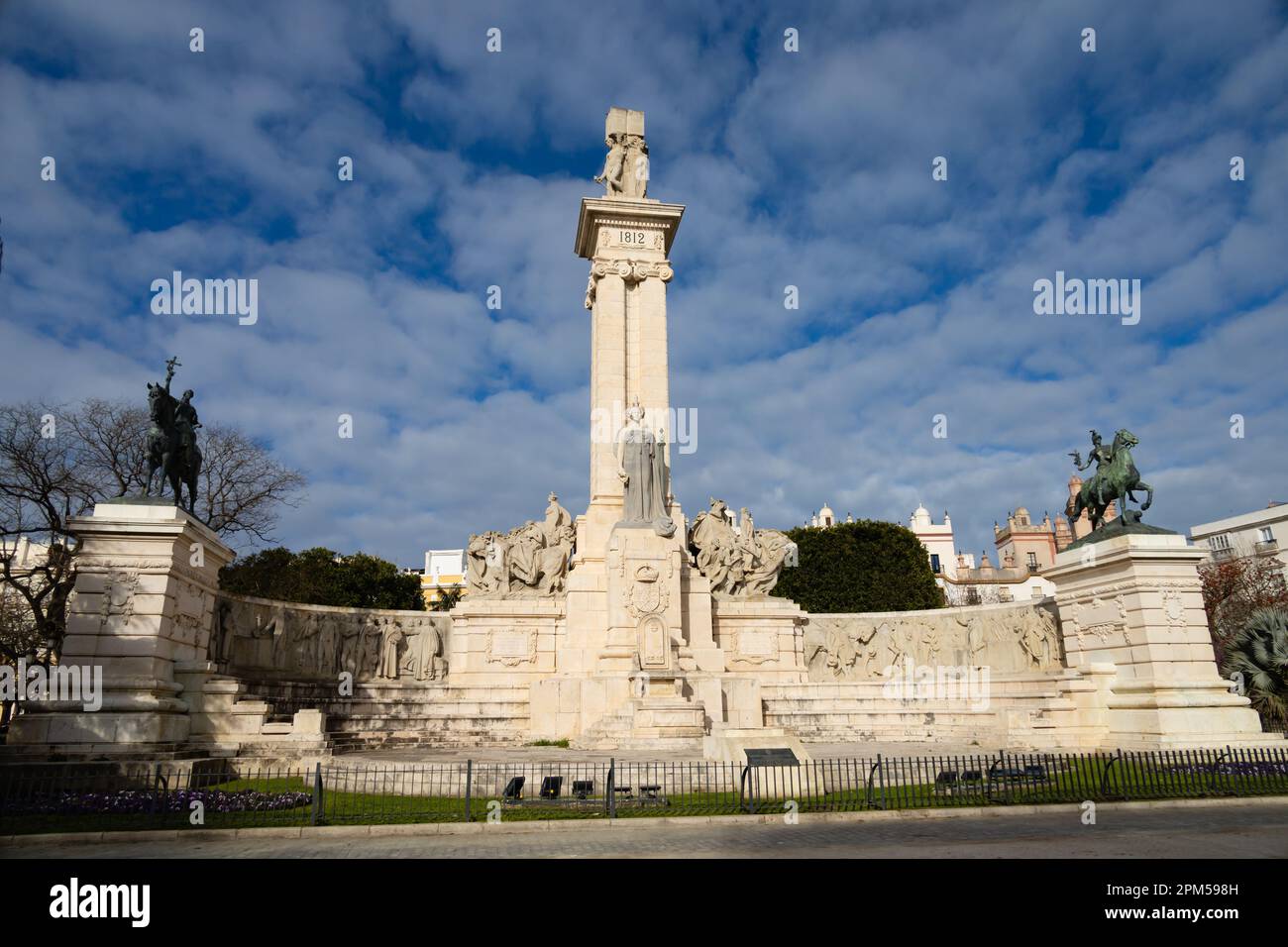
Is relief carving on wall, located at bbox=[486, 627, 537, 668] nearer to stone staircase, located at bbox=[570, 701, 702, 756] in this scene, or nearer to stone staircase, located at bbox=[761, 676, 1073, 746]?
stone staircase, located at bbox=[570, 701, 702, 756]

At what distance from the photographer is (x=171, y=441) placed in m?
16.9

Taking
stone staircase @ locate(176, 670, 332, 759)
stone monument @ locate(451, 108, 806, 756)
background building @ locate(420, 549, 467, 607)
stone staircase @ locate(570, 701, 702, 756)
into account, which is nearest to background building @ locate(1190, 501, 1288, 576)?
stone monument @ locate(451, 108, 806, 756)

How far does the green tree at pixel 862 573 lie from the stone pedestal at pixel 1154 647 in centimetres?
2516

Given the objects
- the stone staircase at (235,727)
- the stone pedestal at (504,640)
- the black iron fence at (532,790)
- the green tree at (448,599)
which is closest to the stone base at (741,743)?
the black iron fence at (532,790)

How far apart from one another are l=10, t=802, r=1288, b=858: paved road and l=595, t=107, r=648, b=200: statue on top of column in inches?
912

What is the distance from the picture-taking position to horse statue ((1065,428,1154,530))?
65.2 ft

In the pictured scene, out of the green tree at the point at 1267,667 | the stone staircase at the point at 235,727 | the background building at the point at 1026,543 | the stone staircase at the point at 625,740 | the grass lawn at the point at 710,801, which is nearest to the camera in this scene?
the grass lawn at the point at 710,801

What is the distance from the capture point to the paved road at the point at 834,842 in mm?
8500

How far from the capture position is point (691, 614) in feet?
78.1

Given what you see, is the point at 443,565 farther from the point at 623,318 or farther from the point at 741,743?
the point at 741,743

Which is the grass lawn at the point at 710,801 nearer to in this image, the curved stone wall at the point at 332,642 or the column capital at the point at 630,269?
the curved stone wall at the point at 332,642

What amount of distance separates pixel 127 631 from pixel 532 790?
28.5 ft
